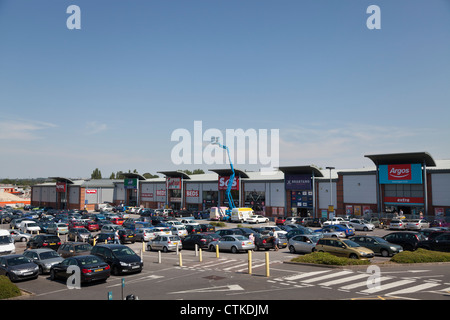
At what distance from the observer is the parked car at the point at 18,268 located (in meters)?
18.6

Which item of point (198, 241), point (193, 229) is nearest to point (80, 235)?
point (193, 229)

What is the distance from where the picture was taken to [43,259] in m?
21.1

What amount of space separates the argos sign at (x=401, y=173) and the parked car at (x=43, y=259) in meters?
46.5

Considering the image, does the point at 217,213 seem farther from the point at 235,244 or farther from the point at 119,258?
the point at 119,258

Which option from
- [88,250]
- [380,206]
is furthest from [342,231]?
[88,250]

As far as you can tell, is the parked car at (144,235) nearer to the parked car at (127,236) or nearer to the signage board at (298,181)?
the parked car at (127,236)

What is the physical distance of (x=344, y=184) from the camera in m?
58.0

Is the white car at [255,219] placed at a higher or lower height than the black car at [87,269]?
lower

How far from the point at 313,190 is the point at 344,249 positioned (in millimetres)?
38509

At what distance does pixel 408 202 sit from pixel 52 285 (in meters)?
48.5

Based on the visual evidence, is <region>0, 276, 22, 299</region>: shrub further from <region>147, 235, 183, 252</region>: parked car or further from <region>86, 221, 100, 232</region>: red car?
<region>86, 221, 100, 232</region>: red car

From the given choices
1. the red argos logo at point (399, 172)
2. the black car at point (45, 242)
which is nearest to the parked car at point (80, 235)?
the black car at point (45, 242)

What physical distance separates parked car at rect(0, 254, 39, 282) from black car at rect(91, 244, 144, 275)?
3.17 meters
